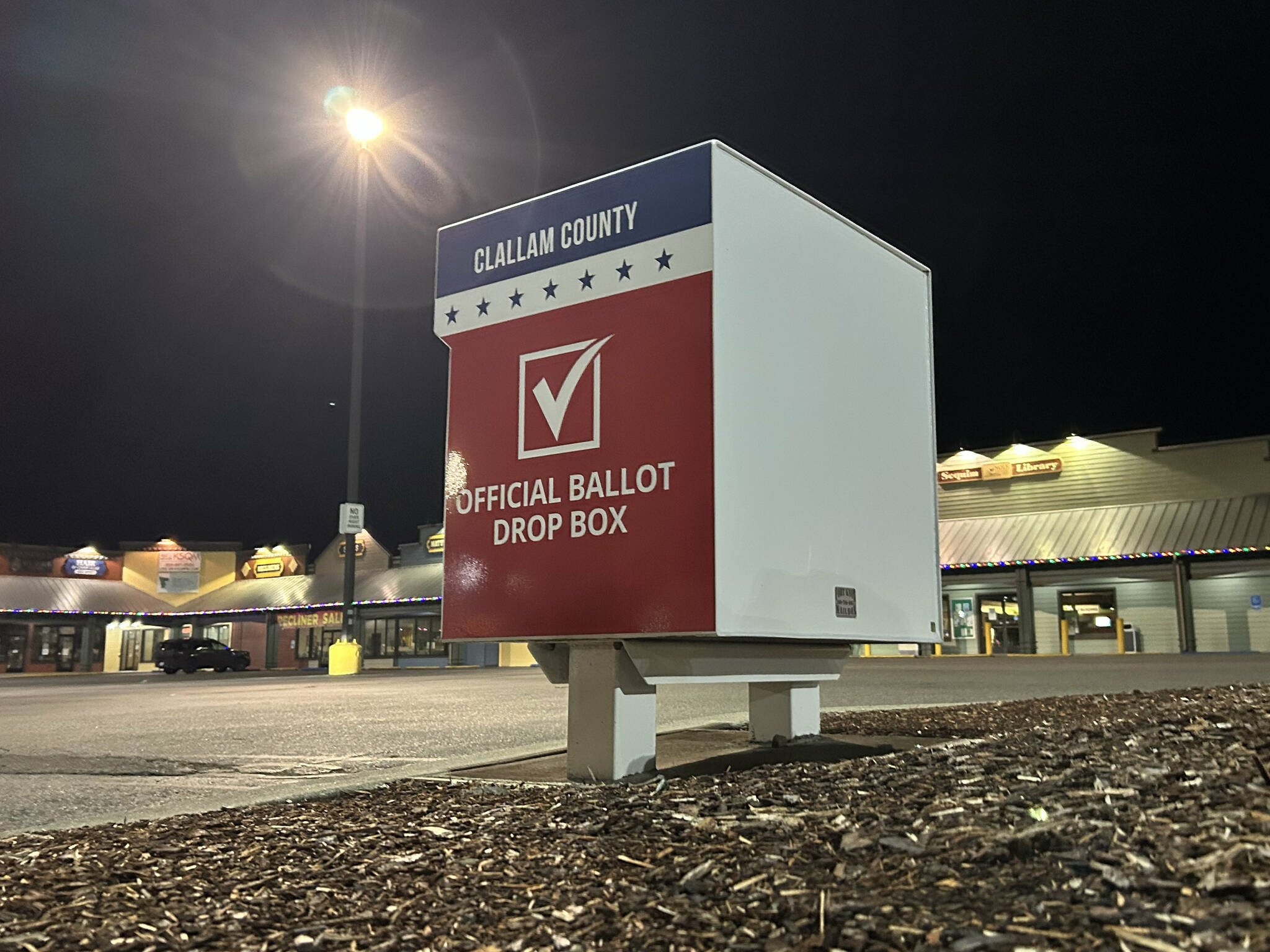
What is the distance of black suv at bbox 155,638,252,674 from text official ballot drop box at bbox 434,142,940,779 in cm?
3854

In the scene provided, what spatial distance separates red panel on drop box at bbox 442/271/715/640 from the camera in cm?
352

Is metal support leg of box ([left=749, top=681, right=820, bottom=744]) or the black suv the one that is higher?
metal support leg of box ([left=749, top=681, right=820, bottom=744])

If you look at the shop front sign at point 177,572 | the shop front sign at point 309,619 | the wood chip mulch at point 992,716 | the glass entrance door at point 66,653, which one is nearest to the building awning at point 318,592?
the shop front sign at point 309,619

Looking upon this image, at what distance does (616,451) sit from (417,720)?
18.7 ft

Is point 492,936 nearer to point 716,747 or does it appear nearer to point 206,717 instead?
point 716,747

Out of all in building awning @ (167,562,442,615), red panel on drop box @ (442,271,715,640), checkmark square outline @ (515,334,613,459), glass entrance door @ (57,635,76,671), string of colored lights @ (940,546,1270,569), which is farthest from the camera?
glass entrance door @ (57,635,76,671)

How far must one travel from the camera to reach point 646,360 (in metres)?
3.66

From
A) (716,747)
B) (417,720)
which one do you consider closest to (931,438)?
(716,747)

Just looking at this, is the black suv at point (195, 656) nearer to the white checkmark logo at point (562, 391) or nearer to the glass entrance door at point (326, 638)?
the glass entrance door at point (326, 638)

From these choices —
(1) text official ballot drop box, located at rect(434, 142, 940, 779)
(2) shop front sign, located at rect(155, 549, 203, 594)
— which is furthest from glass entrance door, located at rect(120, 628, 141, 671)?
(1) text official ballot drop box, located at rect(434, 142, 940, 779)

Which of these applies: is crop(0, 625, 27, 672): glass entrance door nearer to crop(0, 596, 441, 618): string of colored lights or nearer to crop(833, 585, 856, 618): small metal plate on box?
crop(0, 596, 441, 618): string of colored lights

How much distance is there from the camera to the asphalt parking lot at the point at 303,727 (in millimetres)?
4879

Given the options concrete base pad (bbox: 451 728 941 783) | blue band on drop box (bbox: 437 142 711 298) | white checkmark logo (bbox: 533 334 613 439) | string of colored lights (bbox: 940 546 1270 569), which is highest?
string of colored lights (bbox: 940 546 1270 569)

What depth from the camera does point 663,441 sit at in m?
3.58
